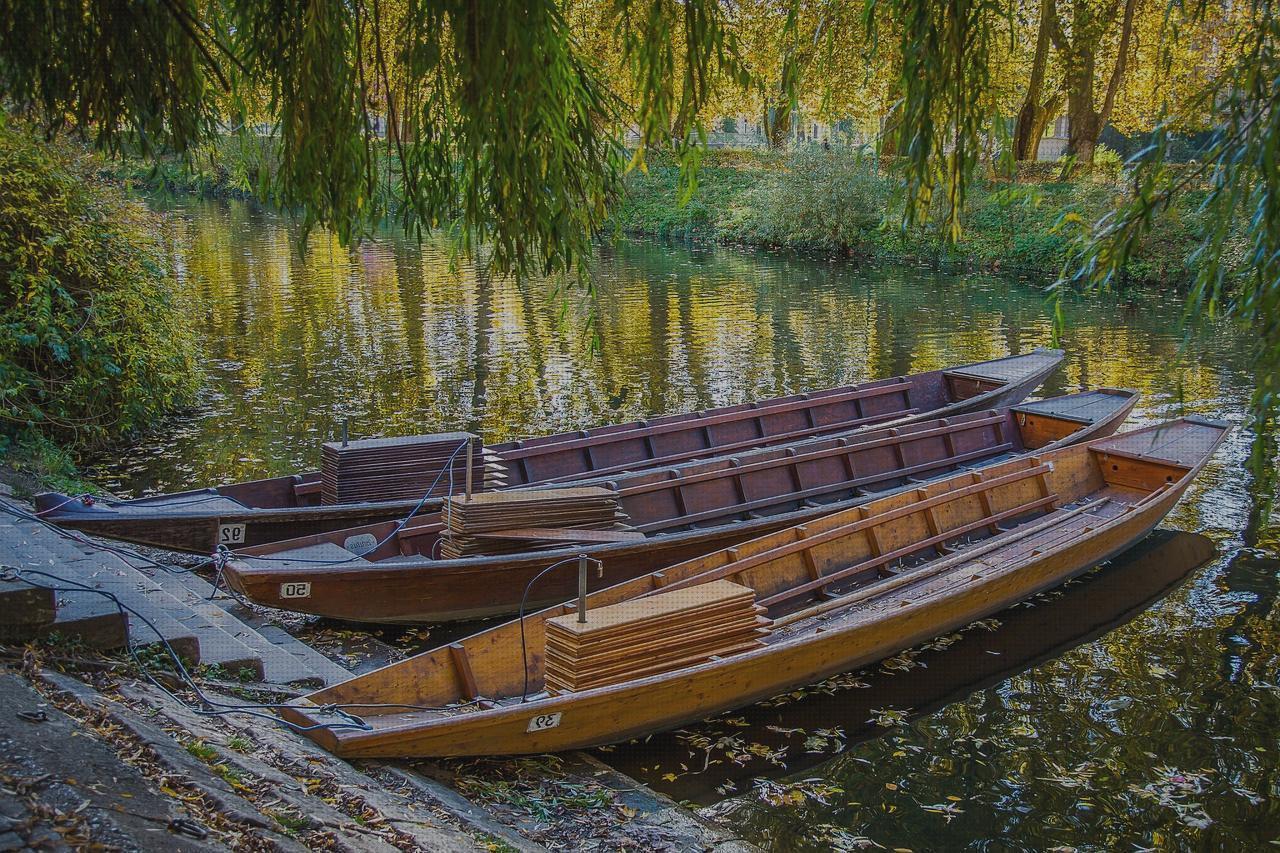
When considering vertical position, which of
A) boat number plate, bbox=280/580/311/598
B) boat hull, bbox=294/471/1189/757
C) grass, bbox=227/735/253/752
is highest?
grass, bbox=227/735/253/752

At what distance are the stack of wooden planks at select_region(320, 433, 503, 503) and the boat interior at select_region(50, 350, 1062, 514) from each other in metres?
0.15

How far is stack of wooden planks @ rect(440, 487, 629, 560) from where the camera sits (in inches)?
325

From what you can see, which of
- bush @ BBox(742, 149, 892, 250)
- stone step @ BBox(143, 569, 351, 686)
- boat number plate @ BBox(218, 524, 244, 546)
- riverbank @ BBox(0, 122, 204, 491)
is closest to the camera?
stone step @ BBox(143, 569, 351, 686)

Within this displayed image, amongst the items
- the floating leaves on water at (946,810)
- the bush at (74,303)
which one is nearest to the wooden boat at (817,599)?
Result: the floating leaves on water at (946,810)

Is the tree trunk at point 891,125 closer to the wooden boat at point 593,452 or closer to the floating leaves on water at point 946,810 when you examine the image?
the floating leaves on water at point 946,810

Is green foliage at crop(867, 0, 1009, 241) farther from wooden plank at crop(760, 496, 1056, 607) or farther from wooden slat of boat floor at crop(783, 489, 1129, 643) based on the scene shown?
wooden plank at crop(760, 496, 1056, 607)

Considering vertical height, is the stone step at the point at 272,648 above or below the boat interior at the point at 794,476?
below

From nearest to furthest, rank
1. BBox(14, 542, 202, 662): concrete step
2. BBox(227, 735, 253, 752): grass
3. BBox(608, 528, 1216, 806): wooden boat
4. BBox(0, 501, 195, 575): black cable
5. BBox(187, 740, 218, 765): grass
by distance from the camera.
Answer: BBox(187, 740, 218, 765): grass → BBox(227, 735, 253, 752): grass → BBox(14, 542, 202, 662): concrete step → BBox(608, 528, 1216, 806): wooden boat → BBox(0, 501, 195, 575): black cable

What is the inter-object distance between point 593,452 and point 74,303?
19.1ft

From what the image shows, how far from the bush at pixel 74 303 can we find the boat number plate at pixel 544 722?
25.0 ft

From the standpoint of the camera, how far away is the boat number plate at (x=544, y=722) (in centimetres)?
596

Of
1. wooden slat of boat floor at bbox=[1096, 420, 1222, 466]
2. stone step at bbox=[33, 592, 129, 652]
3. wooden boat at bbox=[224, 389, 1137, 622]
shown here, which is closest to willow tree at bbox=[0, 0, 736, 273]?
stone step at bbox=[33, 592, 129, 652]

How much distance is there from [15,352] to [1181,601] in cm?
1150

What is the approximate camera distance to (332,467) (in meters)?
9.27
